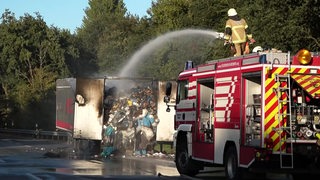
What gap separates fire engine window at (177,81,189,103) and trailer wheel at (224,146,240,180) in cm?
306

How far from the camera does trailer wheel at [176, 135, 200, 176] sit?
52.4 ft

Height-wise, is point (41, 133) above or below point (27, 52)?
below

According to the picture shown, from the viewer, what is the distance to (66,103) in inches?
998

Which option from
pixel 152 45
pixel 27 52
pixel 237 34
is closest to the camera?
pixel 237 34

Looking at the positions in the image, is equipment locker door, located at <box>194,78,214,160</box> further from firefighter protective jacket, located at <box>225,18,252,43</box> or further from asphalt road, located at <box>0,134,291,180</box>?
firefighter protective jacket, located at <box>225,18,252,43</box>

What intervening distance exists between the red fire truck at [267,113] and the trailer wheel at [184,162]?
1540 mm

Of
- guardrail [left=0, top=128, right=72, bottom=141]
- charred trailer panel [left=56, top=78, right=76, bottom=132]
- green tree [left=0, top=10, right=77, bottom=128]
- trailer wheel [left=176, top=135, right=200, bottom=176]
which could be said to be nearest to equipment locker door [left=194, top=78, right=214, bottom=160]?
trailer wheel [left=176, top=135, right=200, bottom=176]

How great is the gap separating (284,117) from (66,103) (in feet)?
46.5

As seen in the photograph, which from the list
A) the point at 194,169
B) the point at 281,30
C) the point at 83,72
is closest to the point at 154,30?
the point at 83,72

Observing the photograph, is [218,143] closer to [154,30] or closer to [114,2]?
[154,30]

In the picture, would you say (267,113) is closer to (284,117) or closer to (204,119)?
(284,117)

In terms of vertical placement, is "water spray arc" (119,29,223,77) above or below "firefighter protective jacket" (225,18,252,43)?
above

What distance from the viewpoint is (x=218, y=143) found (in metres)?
14.3

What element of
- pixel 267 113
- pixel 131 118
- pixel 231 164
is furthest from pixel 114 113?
pixel 267 113
